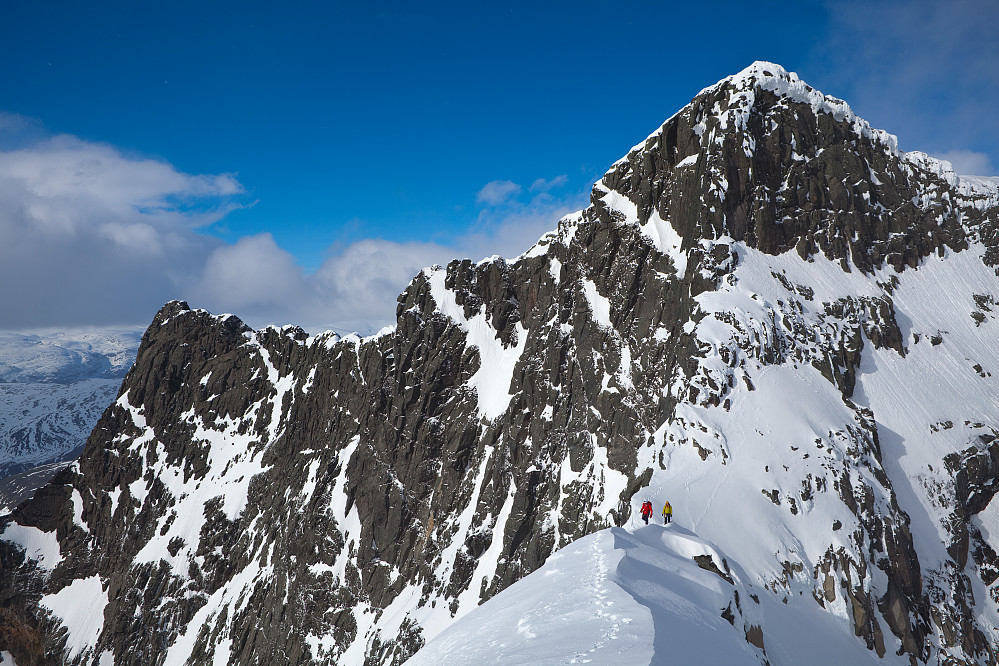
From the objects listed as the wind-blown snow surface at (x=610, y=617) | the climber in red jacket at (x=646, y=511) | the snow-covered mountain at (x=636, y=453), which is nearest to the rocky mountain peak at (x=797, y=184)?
the snow-covered mountain at (x=636, y=453)

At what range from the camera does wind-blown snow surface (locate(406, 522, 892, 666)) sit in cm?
1102

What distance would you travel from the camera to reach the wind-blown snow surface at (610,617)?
11016 millimetres

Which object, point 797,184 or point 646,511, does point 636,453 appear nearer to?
point 646,511

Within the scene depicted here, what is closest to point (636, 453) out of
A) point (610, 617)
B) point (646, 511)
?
point (646, 511)

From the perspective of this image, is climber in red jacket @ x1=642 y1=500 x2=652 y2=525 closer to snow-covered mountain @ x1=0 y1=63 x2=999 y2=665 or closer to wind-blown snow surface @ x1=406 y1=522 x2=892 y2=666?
snow-covered mountain @ x1=0 y1=63 x2=999 y2=665

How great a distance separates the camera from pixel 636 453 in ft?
158

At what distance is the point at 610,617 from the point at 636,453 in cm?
3728

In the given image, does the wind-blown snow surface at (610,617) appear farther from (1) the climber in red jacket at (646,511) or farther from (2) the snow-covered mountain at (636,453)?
(1) the climber in red jacket at (646,511)

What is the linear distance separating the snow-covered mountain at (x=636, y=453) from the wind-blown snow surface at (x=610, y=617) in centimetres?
15

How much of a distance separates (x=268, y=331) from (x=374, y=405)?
40.8 m

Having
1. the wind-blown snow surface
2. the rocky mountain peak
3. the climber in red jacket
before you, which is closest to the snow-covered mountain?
the wind-blown snow surface

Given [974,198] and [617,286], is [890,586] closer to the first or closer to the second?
[617,286]

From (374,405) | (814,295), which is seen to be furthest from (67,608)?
(814,295)

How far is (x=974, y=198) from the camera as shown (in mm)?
62344
